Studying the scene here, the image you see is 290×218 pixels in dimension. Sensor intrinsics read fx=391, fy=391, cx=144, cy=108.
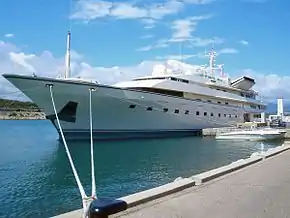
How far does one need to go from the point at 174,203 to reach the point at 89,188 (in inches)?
265

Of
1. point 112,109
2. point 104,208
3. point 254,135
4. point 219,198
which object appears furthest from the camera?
point 254,135

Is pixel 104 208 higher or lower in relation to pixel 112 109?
lower

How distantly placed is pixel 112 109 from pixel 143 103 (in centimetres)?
334

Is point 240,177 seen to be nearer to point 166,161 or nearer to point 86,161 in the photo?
point 166,161

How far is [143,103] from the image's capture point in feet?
118

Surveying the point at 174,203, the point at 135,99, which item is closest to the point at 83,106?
the point at 135,99

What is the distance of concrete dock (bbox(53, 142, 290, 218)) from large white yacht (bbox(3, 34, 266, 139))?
22.8 metres

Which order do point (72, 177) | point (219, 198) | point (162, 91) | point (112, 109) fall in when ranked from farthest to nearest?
point (162, 91) < point (112, 109) < point (72, 177) < point (219, 198)

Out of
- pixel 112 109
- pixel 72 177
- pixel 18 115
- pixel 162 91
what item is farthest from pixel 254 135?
pixel 18 115

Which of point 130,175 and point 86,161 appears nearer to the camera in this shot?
point 130,175

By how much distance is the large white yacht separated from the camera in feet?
104

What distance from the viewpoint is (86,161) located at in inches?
837

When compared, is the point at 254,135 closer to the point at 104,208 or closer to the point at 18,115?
the point at 104,208

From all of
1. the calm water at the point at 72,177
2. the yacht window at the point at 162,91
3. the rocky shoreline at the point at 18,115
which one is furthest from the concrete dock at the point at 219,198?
the rocky shoreline at the point at 18,115
